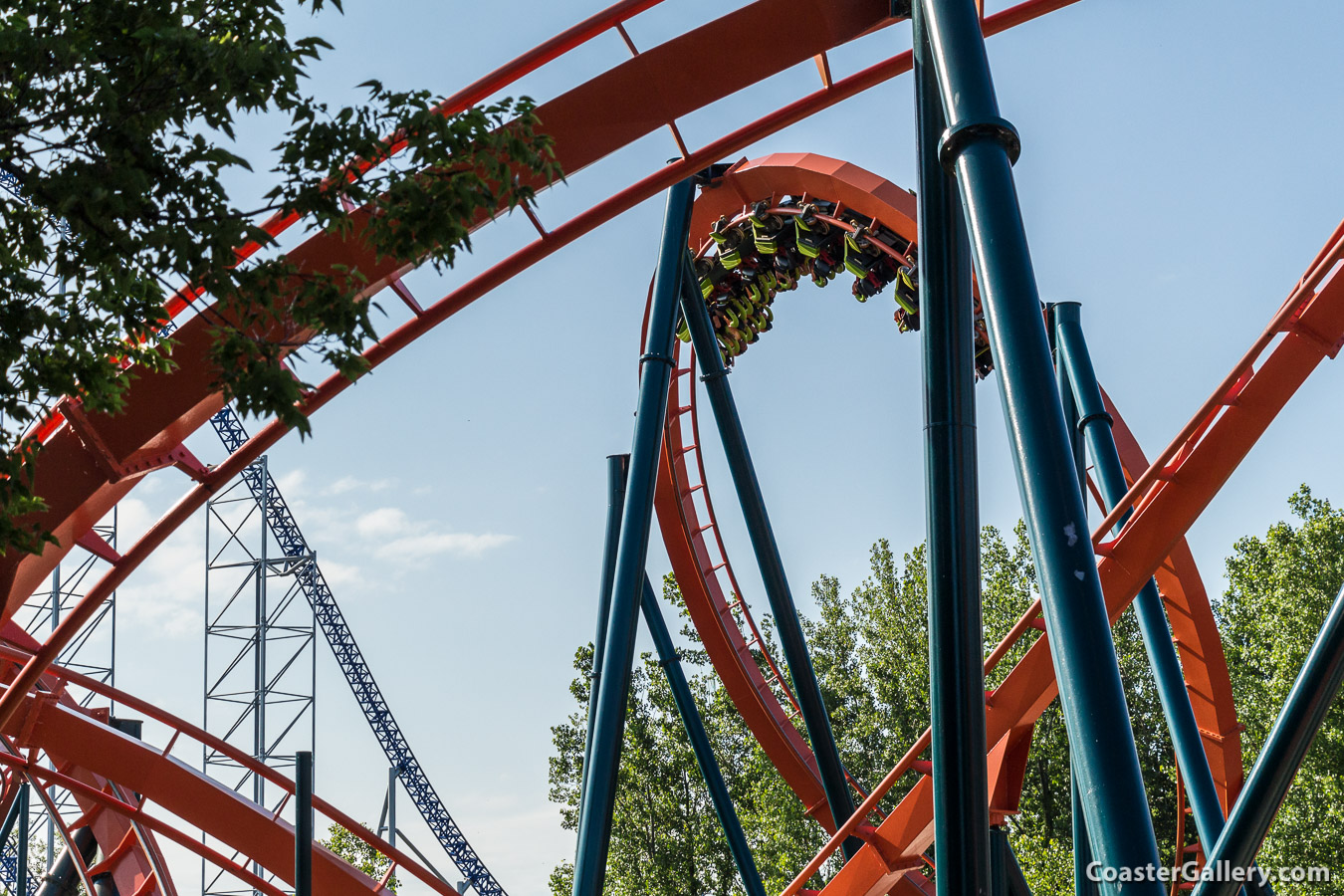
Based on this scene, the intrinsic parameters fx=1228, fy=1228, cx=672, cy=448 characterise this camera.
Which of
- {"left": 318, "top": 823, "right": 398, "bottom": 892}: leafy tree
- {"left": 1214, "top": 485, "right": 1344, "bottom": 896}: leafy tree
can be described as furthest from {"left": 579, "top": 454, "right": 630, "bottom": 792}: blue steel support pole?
{"left": 318, "top": 823, "right": 398, "bottom": 892}: leafy tree

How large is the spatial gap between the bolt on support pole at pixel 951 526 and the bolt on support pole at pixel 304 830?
393cm

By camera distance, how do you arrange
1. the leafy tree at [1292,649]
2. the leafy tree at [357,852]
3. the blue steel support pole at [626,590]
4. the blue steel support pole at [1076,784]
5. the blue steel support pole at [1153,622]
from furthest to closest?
the leafy tree at [357,852] < the leafy tree at [1292,649] < the blue steel support pole at [1076,784] < the blue steel support pole at [1153,622] < the blue steel support pole at [626,590]

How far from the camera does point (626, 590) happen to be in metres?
6.04

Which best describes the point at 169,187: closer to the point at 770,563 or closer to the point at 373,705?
the point at 770,563

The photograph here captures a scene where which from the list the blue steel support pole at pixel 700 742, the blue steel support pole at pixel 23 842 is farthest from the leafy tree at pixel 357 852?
the blue steel support pole at pixel 700 742

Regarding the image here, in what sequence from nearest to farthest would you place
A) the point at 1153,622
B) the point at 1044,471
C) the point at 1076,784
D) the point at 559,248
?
the point at 1044,471 < the point at 559,248 < the point at 1153,622 < the point at 1076,784

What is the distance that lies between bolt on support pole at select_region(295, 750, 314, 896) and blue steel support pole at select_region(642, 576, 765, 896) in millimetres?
2618

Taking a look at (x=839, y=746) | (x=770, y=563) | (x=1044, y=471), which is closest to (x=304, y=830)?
(x=770, y=563)

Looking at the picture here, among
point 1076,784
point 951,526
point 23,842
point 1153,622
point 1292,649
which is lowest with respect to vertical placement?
point 951,526

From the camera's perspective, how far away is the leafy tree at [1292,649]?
13.3m

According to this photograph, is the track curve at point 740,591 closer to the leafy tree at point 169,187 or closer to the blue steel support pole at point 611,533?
the blue steel support pole at point 611,533

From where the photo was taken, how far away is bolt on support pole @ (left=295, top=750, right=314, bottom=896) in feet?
21.5

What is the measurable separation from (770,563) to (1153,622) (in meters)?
2.42

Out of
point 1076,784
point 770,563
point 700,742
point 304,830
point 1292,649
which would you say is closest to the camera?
point 304,830
